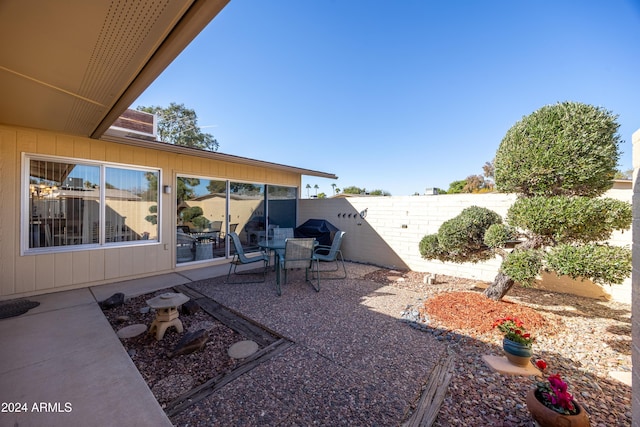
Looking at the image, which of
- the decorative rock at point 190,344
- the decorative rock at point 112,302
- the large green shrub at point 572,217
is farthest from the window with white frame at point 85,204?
the large green shrub at point 572,217

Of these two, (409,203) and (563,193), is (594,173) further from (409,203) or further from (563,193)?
(409,203)

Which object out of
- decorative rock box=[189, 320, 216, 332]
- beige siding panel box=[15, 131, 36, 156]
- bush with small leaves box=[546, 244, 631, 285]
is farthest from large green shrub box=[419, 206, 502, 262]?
beige siding panel box=[15, 131, 36, 156]

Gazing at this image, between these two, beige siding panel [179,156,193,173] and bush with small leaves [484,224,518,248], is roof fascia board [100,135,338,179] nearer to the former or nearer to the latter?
beige siding panel [179,156,193,173]

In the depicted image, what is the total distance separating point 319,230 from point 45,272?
5.68 metres

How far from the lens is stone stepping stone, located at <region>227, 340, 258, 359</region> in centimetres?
244

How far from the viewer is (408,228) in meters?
6.20

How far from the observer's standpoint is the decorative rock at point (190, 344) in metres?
2.41

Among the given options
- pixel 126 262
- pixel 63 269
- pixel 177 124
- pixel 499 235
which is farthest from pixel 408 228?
pixel 177 124

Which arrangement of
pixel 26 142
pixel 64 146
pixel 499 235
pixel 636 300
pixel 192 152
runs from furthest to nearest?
pixel 192 152 < pixel 64 146 < pixel 26 142 < pixel 499 235 < pixel 636 300

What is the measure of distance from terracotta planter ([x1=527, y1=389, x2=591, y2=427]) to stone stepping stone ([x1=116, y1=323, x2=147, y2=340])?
12.4ft

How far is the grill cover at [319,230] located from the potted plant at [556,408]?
568 cm

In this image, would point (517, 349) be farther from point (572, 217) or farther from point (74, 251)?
point (74, 251)

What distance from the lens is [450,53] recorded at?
6.68m

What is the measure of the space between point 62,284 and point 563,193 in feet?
26.2
